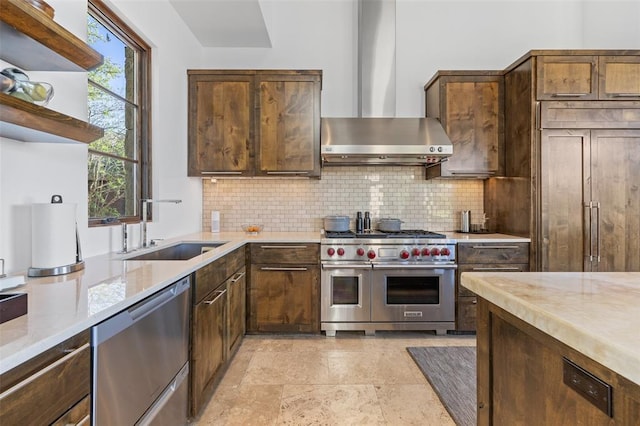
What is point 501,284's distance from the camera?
1202 mm

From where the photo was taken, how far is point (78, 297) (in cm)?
115

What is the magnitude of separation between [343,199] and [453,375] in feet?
6.80

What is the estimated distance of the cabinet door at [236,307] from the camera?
258 centimetres

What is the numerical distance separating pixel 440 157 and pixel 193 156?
8.23ft

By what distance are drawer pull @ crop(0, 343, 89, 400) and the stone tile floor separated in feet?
4.22

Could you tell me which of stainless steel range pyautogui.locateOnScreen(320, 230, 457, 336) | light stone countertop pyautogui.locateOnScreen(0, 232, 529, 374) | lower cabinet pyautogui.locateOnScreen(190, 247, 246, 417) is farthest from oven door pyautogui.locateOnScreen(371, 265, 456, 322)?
light stone countertop pyautogui.locateOnScreen(0, 232, 529, 374)

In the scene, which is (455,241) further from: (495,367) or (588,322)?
(588,322)

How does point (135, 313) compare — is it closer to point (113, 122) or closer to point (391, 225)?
point (113, 122)

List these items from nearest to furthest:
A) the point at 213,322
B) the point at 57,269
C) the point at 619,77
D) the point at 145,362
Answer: the point at 145,362, the point at 57,269, the point at 213,322, the point at 619,77

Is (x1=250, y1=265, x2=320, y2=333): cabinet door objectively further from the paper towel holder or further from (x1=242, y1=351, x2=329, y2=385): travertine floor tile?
the paper towel holder

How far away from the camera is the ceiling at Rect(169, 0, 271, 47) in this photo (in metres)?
3.00

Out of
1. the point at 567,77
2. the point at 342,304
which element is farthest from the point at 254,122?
the point at 567,77

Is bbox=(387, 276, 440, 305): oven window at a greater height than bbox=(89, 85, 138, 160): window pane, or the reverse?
bbox=(89, 85, 138, 160): window pane

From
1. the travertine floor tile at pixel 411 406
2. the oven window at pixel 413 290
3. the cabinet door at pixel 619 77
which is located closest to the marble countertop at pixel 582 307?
the travertine floor tile at pixel 411 406
